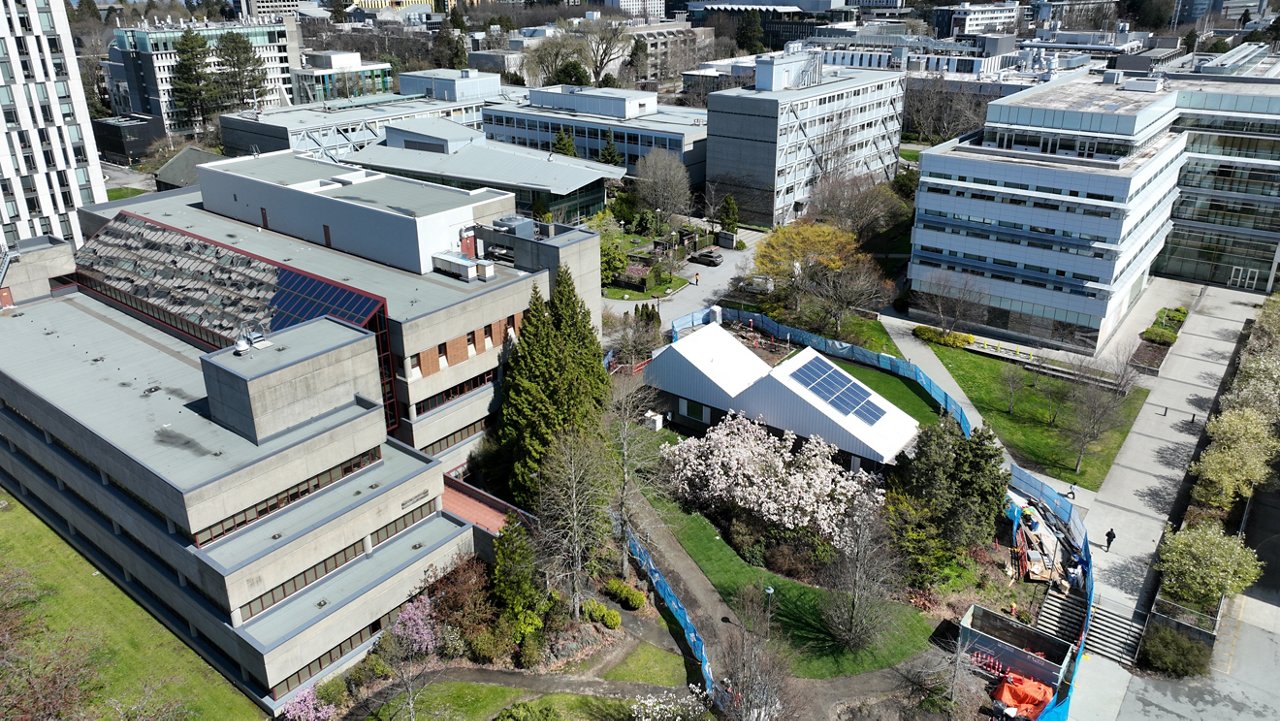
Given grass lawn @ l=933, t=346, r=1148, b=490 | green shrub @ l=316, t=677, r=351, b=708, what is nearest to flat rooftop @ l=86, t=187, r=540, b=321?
green shrub @ l=316, t=677, r=351, b=708

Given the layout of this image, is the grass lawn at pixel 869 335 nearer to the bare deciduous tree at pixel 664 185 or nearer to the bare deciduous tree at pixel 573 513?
the bare deciduous tree at pixel 664 185

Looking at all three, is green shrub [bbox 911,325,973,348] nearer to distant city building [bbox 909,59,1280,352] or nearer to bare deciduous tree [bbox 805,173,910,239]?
distant city building [bbox 909,59,1280,352]

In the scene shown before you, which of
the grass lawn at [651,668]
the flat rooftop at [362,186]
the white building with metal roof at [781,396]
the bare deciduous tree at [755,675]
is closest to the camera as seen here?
the bare deciduous tree at [755,675]

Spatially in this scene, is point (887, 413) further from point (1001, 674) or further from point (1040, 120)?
point (1040, 120)

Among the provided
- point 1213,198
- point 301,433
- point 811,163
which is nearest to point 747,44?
point 811,163

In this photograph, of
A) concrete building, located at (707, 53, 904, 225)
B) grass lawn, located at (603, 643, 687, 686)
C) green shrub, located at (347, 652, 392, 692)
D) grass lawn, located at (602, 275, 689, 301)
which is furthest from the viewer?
concrete building, located at (707, 53, 904, 225)

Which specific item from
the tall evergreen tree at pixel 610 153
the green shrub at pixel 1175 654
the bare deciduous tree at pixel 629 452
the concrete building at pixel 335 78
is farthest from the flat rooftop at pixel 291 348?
the concrete building at pixel 335 78
